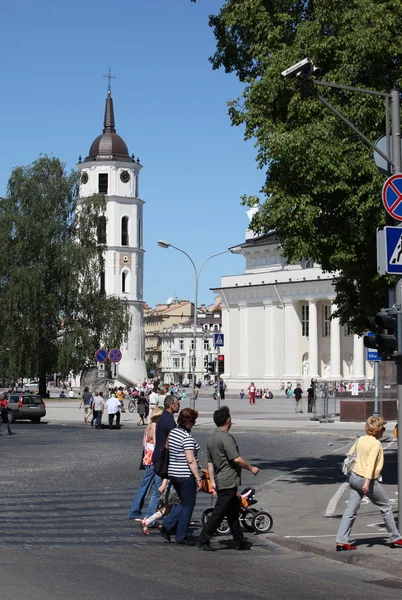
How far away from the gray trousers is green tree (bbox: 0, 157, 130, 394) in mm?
55818

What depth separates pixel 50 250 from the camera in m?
69.5

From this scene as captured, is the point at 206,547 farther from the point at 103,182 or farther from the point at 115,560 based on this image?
the point at 103,182

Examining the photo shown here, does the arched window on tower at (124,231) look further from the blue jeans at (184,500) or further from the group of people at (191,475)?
the blue jeans at (184,500)

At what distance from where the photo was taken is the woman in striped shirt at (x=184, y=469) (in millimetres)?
12742

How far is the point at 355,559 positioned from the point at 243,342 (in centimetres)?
10122

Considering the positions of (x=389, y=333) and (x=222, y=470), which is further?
(x=389, y=333)

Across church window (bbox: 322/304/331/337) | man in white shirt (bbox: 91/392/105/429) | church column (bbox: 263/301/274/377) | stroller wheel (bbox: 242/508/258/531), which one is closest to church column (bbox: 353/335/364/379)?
church window (bbox: 322/304/331/337)

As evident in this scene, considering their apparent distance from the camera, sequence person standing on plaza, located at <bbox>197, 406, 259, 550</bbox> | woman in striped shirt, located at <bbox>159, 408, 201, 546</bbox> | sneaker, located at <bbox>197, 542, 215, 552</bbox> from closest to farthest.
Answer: person standing on plaza, located at <bbox>197, 406, 259, 550</bbox>
sneaker, located at <bbox>197, 542, 215, 552</bbox>
woman in striped shirt, located at <bbox>159, 408, 201, 546</bbox>

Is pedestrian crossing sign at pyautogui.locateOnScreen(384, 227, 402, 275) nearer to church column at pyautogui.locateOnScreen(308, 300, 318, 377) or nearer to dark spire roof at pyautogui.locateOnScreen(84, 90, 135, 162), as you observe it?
church column at pyautogui.locateOnScreen(308, 300, 318, 377)

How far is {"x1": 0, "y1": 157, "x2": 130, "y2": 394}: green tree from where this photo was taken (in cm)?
6769

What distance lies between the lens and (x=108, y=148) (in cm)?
12506

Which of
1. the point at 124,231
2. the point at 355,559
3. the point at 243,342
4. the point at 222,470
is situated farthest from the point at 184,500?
the point at 124,231

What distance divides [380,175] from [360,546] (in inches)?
278

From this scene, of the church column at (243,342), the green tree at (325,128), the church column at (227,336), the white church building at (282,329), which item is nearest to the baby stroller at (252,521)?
the green tree at (325,128)
